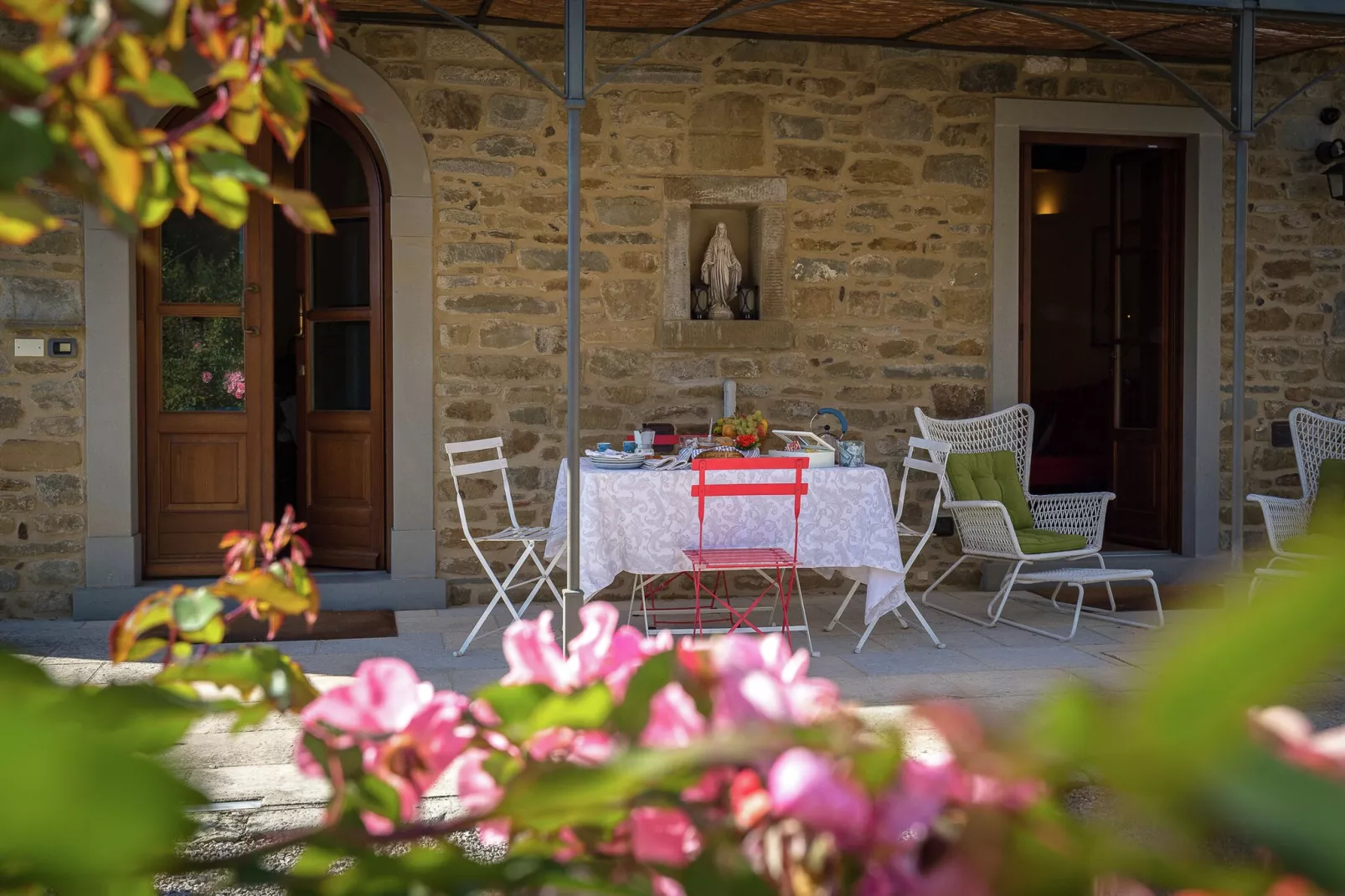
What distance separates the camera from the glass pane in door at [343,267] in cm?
663

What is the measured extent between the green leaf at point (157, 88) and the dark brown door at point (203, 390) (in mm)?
6212

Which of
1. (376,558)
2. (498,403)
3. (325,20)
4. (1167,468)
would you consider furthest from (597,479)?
(325,20)

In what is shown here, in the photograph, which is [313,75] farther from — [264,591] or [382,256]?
[382,256]

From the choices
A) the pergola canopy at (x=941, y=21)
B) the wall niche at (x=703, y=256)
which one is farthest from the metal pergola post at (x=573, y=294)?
the wall niche at (x=703, y=256)

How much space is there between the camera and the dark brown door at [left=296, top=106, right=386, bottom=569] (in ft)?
21.6

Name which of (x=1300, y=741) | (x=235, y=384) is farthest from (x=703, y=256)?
(x=1300, y=741)

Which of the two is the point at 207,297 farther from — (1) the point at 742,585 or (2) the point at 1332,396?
(2) the point at 1332,396

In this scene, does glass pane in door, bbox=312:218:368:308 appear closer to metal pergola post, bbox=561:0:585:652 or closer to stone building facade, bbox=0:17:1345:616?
stone building facade, bbox=0:17:1345:616

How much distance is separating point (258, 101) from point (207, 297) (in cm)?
617

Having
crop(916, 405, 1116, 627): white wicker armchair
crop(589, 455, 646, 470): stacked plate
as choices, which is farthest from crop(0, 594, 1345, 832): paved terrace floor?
crop(589, 455, 646, 470): stacked plate

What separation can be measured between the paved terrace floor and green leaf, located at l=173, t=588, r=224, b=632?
273 centimetres

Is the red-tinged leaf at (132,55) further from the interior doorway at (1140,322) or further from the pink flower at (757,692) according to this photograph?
the interior doorway at (1140,322)

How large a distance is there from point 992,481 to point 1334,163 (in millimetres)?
2883

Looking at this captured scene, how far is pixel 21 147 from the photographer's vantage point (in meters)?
0.41
